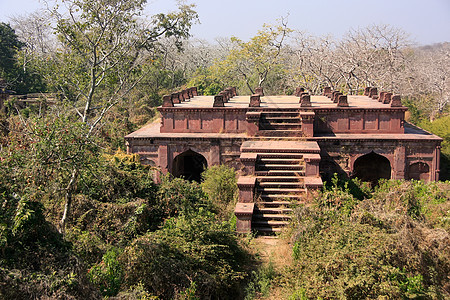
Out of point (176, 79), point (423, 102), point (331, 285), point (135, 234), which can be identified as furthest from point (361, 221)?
point (176, 79)

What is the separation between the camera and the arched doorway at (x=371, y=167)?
1714 centimetres

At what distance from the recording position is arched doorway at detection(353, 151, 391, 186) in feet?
56.2

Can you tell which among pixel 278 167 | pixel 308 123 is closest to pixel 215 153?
pixel 308 123

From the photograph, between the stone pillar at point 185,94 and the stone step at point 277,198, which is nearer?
the stone step at point 277,198

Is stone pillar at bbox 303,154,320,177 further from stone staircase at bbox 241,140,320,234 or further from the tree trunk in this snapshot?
the tree trunk

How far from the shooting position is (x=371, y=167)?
17.4m

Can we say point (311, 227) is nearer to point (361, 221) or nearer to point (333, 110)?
point (361, 221)

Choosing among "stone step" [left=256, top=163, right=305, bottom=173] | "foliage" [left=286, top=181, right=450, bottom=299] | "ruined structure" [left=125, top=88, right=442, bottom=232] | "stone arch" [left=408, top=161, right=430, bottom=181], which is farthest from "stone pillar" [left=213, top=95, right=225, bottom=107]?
"foliage" [left=286, top=181, right=450, bottom=299]

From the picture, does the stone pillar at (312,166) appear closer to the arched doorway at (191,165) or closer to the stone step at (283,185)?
the stone step at (283,185)

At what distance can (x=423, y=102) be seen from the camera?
39281 mm

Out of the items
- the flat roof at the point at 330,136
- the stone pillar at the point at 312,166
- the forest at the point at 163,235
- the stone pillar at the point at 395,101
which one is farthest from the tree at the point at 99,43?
the stone pillar at the point at 395,101

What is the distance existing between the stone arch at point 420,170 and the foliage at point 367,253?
5.66 meters

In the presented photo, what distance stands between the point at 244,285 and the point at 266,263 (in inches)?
43.4

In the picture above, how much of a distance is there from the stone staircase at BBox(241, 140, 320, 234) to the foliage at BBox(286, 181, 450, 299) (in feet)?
5.30
